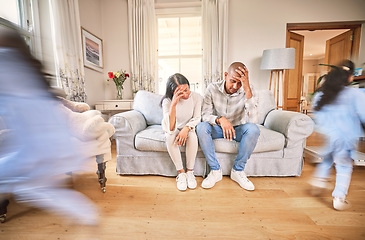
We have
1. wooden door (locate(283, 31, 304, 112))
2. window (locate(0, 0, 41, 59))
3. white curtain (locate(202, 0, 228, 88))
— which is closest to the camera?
window (locate(0, 0, 41, 59))

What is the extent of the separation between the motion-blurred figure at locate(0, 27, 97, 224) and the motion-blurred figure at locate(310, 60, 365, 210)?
1.39m

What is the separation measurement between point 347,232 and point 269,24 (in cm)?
328

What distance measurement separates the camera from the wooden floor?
0.90 meters

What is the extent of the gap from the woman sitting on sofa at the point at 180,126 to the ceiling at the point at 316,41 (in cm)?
462

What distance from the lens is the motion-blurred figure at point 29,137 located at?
484mm

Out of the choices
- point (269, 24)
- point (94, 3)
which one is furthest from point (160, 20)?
point (269, 24)

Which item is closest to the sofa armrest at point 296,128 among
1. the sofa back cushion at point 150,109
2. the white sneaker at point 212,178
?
the white sneaker at point 212,178

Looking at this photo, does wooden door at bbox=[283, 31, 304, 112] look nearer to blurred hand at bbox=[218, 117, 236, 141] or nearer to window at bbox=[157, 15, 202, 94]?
window at bbox=[157, 15, 202, 94]

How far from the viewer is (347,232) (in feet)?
2.94

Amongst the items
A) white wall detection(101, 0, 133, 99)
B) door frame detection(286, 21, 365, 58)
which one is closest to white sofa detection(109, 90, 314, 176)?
white wall detection(101, 0, 133, 99)

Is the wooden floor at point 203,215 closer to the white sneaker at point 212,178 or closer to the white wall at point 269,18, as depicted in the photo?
the white sneaker at point 212,178

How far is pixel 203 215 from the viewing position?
1.04m

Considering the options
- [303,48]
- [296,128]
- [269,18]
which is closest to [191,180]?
[296,128]

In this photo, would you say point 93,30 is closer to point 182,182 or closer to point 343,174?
point 182,182
